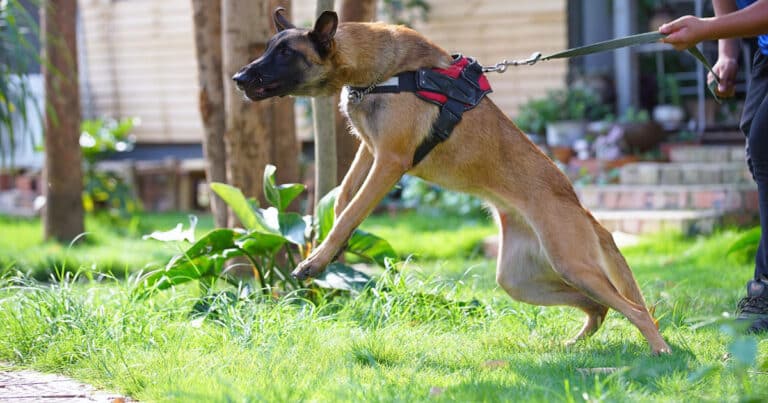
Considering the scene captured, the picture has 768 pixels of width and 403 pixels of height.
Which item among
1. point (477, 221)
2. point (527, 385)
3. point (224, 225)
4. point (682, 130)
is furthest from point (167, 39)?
point (527, 385)

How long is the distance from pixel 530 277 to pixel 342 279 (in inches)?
39.7

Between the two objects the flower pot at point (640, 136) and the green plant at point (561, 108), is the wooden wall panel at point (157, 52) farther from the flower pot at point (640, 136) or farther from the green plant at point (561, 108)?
the flower pot at point (640, 136)

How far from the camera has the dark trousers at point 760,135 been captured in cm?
427

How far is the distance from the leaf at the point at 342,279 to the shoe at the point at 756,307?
1.82 metres

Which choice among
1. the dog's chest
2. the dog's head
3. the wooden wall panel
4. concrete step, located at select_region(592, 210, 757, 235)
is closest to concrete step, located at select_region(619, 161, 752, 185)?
concrete step, located at select_region(592, 210, 757, 235)

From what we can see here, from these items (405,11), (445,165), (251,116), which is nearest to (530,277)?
(445,165)

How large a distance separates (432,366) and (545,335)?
34.4 inches

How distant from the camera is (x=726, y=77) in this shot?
4.59 m

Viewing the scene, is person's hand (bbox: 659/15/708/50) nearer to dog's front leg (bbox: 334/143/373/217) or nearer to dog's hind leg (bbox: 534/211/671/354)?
dog's hind leg (bbox: 534/211/671/354)

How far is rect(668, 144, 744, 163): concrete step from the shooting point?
388 inches

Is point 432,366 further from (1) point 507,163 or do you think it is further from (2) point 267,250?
(2) point 267,250

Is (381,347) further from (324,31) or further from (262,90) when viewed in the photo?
(324,31)

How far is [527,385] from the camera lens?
3.31 meters

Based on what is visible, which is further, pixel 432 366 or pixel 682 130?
pixel 682 130
